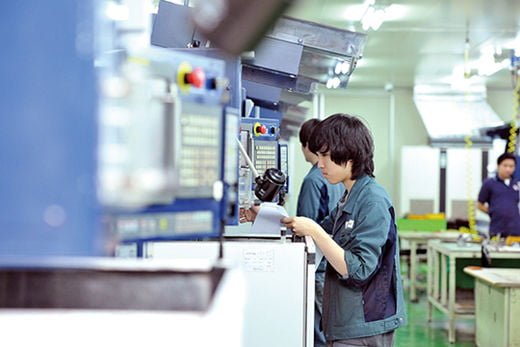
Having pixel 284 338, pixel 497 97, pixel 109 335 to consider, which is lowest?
pixel 284 338

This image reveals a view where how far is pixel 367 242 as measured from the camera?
87.2 inches

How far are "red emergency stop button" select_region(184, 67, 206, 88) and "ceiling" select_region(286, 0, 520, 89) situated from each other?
4.57 meters

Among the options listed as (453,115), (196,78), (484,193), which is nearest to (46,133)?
(196,78)

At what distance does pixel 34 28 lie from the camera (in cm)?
93

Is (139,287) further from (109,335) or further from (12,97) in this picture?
(12,97)

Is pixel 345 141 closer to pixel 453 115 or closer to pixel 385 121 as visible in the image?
pixel 453 115

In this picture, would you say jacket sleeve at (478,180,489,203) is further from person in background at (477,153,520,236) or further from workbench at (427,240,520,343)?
workbench at (427,240,520,343)

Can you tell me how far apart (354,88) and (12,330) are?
11801 millimetres

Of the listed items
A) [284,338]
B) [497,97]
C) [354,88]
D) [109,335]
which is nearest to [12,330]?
[109,335]

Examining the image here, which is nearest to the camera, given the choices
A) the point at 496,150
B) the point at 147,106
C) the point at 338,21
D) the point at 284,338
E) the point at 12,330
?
the point at 12,330

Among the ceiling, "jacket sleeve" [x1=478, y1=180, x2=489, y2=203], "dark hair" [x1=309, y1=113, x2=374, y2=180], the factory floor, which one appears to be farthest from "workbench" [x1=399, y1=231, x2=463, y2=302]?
"dark hair" [x1=309, y1=113, x2=374, y2=180]

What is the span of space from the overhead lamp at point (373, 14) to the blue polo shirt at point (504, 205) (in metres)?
2.33

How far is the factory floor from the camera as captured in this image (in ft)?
17.5

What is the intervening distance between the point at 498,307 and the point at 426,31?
13.4 ft
